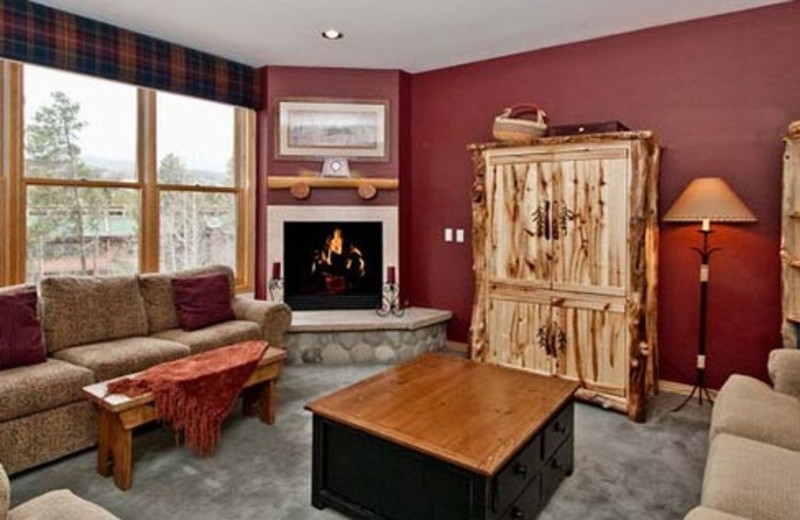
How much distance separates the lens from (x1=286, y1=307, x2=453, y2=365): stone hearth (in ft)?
14.3

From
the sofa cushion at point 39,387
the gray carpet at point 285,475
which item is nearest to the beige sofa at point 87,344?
the sofa cushion at point 39,387

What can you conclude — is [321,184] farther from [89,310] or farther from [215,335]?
[89,310]

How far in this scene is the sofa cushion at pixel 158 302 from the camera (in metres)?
3.66

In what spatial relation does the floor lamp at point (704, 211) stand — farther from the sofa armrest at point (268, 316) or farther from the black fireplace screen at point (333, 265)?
the sofa armrest at point (268, 316)

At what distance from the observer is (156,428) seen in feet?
9.93

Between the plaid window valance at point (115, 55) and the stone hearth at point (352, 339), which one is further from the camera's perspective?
the stone hearth at point (352, 339)

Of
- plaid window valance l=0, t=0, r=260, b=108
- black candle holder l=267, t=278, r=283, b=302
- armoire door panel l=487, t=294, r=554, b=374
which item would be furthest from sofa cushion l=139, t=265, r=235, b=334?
armoire door panel l=487, t=294, r=554, b=374

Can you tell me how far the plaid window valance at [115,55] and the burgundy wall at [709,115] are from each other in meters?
2.46

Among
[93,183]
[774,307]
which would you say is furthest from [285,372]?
[774,307]

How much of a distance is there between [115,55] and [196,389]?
2804 millimetres

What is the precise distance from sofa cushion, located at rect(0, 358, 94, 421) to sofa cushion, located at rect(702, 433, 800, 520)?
114 inches

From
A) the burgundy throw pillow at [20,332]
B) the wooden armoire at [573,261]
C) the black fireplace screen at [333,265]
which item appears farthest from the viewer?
the black fireplace screen at [333,265]

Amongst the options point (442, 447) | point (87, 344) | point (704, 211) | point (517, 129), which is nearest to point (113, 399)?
point (87, 344)

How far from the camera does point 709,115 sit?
357 cm
